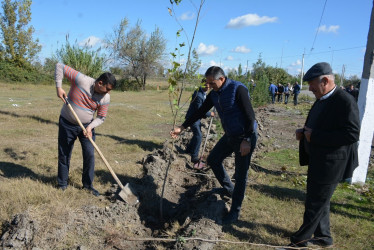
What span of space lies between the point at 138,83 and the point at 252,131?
3701cm

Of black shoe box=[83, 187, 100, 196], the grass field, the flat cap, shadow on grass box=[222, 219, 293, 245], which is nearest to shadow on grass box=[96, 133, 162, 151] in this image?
the grass field

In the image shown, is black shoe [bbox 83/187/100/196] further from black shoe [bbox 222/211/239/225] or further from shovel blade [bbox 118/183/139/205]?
black shoe [bbox 222/211/239/225]

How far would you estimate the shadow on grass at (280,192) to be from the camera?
15.3 ft

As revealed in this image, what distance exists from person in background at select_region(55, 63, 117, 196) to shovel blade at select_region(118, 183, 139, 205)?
1.66 ft

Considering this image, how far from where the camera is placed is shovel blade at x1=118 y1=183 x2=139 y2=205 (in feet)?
13.1

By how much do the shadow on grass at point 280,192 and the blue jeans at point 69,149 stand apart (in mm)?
2669

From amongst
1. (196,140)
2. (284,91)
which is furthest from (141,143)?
(284,91)

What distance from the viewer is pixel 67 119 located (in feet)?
13.5

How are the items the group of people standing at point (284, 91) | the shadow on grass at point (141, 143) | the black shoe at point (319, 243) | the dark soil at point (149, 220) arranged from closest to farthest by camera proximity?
the dark soil at point (149, 220)
the black shoe at point (319, 243)
the shadow on grass at point (141, 143)
the group of people standing at point (284, 91)

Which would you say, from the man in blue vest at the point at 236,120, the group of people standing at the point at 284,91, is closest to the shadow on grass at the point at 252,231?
the man in blue vest at the point at 236,120

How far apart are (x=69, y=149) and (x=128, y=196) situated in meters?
1.10

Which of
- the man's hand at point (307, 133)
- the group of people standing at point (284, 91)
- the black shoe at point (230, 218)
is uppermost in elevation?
the group of people standing at point (284, 91)

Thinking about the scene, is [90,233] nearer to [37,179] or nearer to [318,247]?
[37,179]

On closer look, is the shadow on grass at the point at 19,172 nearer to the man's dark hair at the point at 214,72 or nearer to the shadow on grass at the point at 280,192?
the man's dark hair at the point at 214,72
